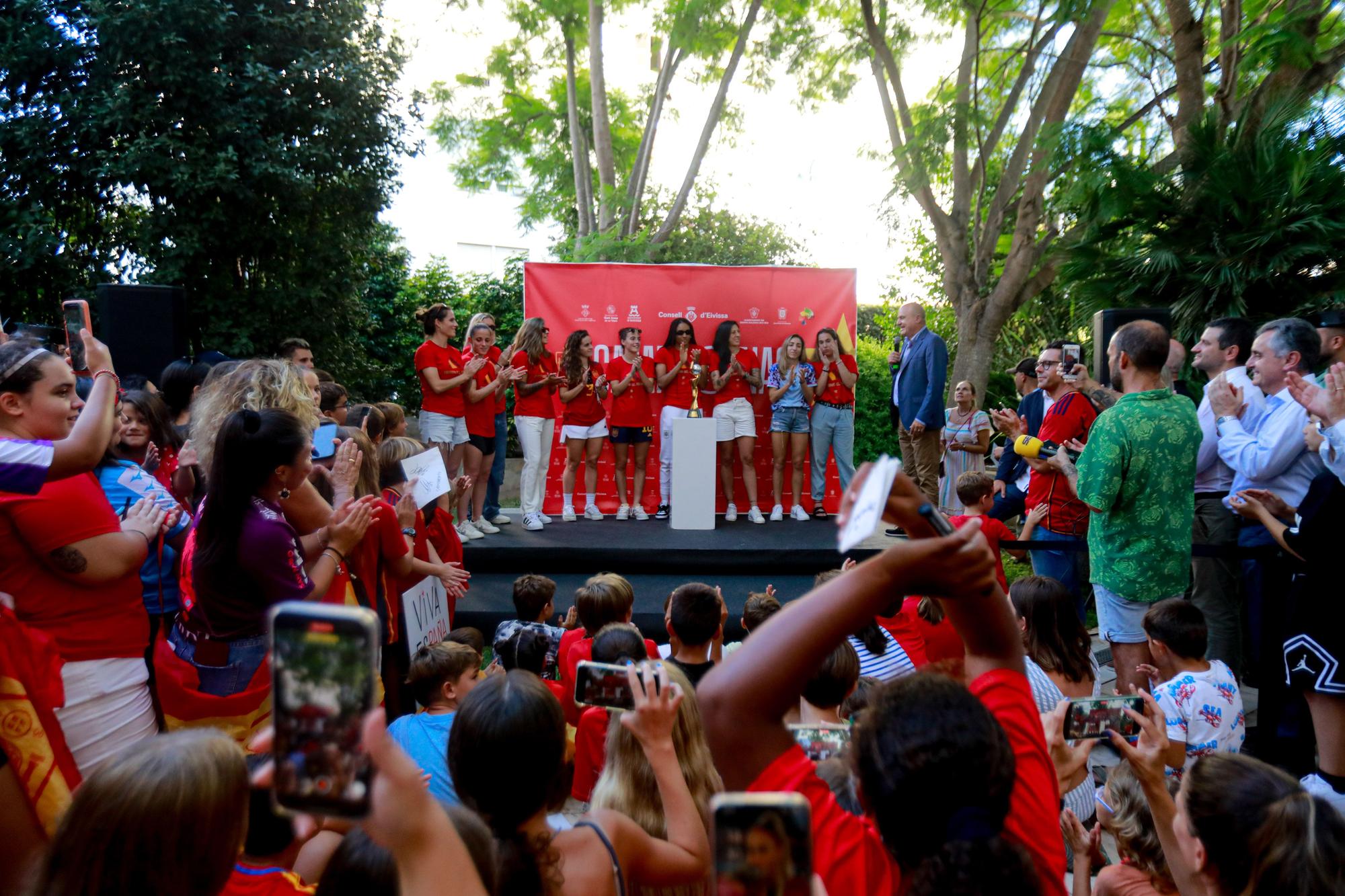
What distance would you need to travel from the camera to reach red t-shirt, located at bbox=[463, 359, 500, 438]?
295 inches

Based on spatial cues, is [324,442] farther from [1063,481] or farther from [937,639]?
[1063,481]

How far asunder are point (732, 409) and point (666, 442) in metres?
0.70

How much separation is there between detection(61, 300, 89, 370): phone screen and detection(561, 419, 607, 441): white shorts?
5.11m

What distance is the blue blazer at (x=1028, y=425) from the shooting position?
249 inches

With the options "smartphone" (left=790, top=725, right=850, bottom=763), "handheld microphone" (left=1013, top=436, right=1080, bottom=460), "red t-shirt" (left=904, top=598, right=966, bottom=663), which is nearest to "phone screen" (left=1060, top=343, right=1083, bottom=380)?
"handheld microphone" (left=1013, top=436, right=1080, bottom=460)

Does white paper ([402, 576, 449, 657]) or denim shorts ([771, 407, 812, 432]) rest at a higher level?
denim shorts ([771, 407, 812, 432])

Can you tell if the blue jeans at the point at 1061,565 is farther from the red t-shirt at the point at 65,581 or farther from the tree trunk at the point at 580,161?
the tree trunk at the point at 580,161

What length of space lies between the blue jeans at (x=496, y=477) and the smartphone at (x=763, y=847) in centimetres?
714

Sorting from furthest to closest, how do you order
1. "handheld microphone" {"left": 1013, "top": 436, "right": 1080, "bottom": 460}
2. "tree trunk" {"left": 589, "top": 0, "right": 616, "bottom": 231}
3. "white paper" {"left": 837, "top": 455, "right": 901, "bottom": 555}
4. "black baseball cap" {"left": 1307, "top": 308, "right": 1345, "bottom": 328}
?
"tree trunk" {"left": 589, "top": 0, "right": 616, "bottom": 231} → "handheld microphone" {"left": 1013, "top": 436, "right": 1080, "bottom": 460} → "black baseball cap" {"left": 1307, "top": 308, "right": 1345, "bottom": 328} → "white paper" {"left": 837, "top": 455, "right": 901, "bottom": 555}

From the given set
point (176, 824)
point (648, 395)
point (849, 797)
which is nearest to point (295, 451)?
point (176, 824)

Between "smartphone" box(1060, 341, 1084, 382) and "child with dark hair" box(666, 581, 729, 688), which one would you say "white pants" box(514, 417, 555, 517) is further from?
"child with dark hair" box(666, 581, 729, 688)

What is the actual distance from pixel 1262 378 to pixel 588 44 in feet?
33.3

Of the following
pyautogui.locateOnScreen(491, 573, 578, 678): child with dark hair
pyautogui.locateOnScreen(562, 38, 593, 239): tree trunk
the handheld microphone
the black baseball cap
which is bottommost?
pyautogui.locateOnScreen(491, 573, 578, 678): child with dark hair

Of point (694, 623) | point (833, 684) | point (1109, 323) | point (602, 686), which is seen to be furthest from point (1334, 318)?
point (602, 686)
